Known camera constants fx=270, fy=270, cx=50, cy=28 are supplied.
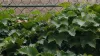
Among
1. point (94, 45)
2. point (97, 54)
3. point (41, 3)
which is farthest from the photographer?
point (41, 3)

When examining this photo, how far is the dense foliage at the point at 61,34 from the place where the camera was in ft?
6.59

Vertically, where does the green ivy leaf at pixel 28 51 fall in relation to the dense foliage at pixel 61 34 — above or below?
below

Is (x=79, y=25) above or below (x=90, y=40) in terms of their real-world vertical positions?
above

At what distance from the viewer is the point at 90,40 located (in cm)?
202

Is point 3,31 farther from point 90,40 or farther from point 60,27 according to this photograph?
point 90,40

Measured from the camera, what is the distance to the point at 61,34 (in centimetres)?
204

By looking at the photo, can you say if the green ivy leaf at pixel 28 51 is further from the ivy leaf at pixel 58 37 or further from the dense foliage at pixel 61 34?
the ivy leaf at pixel 58 37

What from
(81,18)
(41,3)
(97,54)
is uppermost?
(41,3)

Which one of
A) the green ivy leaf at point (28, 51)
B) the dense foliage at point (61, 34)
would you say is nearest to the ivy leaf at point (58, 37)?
the dense foliage at point (61, 34)

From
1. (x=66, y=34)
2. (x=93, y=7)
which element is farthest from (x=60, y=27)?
(x=93, y=7)

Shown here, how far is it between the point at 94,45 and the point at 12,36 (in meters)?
0.64

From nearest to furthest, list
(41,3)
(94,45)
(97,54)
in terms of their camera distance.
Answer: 1. (94,45)
2. (97,54)
3. (41,3)

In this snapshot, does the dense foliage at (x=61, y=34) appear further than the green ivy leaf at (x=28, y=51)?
Yes

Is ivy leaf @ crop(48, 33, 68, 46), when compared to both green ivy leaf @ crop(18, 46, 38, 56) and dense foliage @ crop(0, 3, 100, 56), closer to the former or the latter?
dense foliage @ crop(0, 3, 100, 56)
